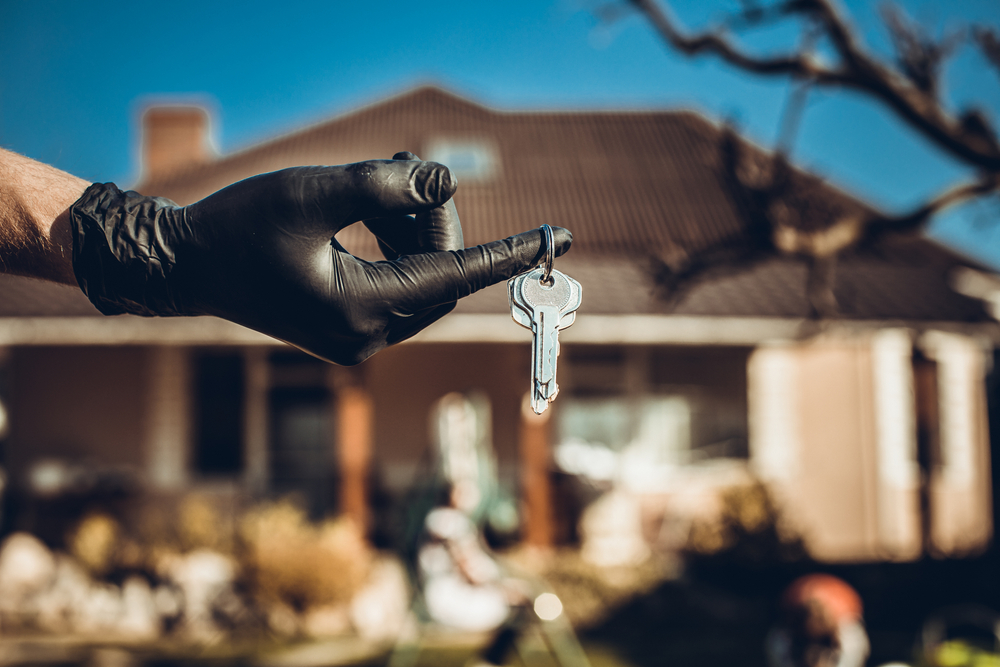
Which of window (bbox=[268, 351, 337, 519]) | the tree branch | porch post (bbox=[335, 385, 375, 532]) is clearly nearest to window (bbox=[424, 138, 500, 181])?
window (bbox=[268, 351, 337, 519])

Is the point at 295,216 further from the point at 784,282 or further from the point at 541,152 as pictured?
the point at 541,152

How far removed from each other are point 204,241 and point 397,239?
1.04ft

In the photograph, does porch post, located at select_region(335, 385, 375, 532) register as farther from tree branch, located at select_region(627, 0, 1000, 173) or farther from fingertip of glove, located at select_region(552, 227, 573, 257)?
fingertip of glove, located at select_region(552, 227, 573, 257)

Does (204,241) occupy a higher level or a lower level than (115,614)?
higher

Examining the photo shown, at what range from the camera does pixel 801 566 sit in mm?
9016

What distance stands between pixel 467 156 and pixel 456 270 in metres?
13.0

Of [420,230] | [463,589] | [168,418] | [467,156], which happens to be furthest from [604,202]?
[420,230]

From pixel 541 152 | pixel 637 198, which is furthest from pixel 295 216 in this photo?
pixel 541 152

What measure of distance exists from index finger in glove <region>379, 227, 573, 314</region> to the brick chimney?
14.9m

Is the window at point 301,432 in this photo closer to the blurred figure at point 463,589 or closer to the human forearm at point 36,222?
the blurred figure at point 463,589

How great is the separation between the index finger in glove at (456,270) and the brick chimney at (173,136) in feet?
48.9

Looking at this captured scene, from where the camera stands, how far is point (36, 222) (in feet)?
4.75

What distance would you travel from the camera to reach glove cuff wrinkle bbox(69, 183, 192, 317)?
1339 millimetres

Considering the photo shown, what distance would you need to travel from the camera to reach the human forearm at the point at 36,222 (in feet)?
4.72
